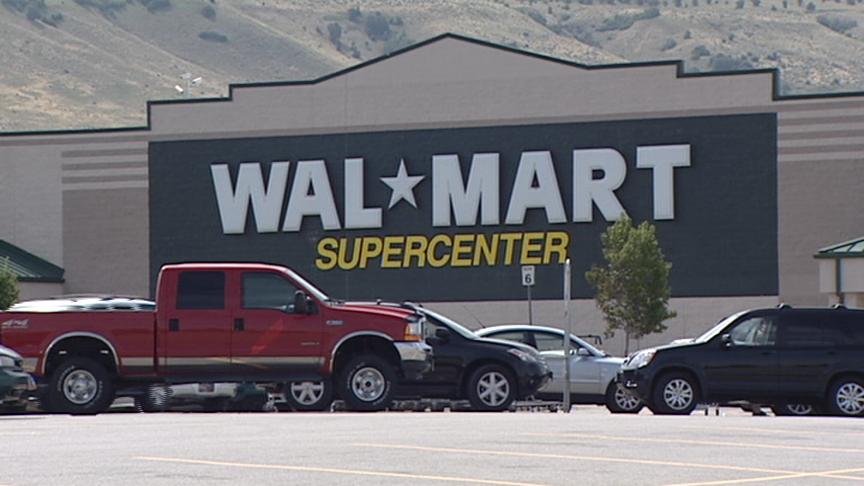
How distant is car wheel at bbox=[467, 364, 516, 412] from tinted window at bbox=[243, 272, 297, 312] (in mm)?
3105

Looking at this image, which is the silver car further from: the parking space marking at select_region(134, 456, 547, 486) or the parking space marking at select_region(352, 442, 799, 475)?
the parking space marking at select_region(134, 456, 547, 486)

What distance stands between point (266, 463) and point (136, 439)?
371 centimetres

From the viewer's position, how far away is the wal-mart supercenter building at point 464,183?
51062 mm

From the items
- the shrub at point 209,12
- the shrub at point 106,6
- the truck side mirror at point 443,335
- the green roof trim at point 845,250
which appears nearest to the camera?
the truck side mirror at point 443,335

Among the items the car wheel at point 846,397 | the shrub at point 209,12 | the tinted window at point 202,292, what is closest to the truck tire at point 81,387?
the tinted window at point 202,292

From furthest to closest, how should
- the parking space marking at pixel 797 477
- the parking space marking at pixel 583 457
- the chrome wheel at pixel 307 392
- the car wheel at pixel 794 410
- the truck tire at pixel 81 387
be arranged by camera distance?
the car wheel at pixel 794 410
the chrome wheel at pixel 307 392
the truck tire at pixel 81 387
the parking space marking at pixel 583 457
the parking space marking at pixel 797 477

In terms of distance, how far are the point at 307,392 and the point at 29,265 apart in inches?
1152

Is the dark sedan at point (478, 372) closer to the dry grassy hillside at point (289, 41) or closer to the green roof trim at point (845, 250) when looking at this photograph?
the green roof trim at point (845, 250)

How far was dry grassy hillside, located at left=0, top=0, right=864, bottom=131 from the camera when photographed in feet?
480

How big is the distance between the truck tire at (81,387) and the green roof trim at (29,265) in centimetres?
2702

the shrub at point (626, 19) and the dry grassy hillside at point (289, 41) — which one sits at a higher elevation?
the shrub at point (626, 19)

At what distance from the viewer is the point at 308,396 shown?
29109 mm

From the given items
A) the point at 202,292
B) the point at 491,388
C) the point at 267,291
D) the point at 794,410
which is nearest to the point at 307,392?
the point at 267,291

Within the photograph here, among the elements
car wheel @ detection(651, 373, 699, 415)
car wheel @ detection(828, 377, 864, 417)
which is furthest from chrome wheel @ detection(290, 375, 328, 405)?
car wheel @ detection(828, 377, 864, 417)
